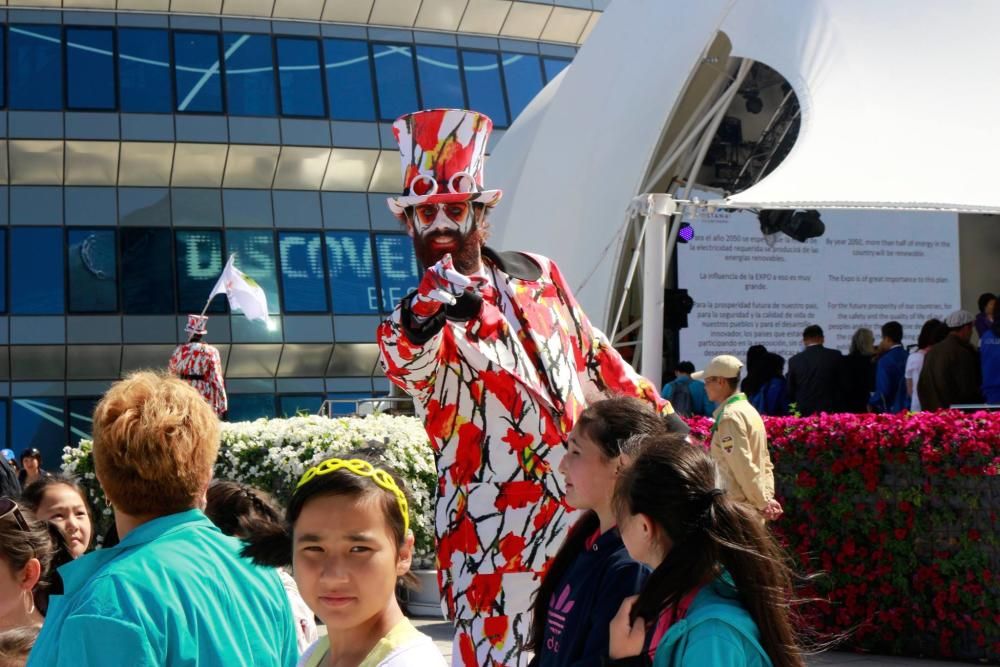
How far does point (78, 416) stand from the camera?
2366 centimetres

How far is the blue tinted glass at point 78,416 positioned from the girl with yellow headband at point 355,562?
21.7 metres

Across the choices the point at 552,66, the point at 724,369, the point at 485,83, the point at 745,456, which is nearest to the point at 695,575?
the point at 745,456

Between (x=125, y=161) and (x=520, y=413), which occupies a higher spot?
(x=125, y=161)

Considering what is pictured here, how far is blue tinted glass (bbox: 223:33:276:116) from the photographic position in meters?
24.6

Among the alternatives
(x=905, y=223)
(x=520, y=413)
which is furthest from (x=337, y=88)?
(x=520, y=413)

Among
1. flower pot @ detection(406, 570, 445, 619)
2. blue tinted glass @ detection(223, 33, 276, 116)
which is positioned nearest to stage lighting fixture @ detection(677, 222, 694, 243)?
flower pot @ detection(406, 570, 445, 619)

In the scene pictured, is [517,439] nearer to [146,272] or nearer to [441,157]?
[441,157]

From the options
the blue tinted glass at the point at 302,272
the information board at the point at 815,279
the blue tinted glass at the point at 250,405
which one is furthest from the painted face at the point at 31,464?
the information board at the point at 815,279

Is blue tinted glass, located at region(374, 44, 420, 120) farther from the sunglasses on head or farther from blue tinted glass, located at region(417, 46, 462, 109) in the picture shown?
the sunglasses on head

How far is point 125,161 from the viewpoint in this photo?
79.4 ft

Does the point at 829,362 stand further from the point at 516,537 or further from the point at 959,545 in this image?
the point at 516,537

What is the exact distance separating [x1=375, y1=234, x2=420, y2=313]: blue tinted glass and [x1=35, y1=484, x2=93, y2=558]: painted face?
1997 centimetres

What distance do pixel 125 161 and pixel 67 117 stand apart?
1211mm

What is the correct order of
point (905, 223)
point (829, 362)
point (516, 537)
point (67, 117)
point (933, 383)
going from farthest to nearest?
point (67, 117)
point (905, 223)
point (829, 362)
point (933, 383)
point (516, 537)
